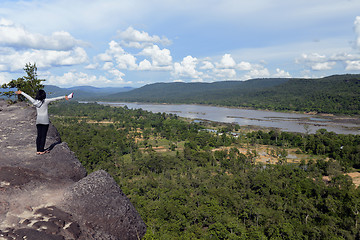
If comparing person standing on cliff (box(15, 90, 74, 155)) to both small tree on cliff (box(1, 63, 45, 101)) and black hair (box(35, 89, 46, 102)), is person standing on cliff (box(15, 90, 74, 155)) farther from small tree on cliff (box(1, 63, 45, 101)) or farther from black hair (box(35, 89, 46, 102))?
small tree on cliff (box(1, 63, 45, 101))

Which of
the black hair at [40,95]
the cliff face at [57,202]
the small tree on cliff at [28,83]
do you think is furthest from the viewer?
the small tree on cliff at [28,83]

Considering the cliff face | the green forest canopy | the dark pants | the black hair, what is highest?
the black hair

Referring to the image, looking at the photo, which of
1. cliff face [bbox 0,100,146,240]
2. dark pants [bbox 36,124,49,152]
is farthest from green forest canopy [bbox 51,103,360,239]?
cliff face [bbox 0,100,146,240]

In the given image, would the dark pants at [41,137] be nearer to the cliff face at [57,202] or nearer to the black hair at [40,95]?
the cliff face at [57,202]

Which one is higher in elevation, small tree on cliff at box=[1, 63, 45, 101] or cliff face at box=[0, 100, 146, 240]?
small tree on cliff at box=[1, 63, 45, 101]

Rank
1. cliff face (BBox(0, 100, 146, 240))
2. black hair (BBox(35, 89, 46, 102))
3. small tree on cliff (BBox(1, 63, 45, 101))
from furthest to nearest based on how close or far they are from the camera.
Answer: small tree on cliff (BBox(1, 63, 45, 101))
black hair (BBox(35, 89, 46, 102))
cliff face (BBox(0, 100, 146, 240))

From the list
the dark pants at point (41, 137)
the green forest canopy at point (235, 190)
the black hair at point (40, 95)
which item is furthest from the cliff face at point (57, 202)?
the green forest canopy at point (235, 190)

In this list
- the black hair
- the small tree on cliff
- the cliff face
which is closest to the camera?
the cliff face

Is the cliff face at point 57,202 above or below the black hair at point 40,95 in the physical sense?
below

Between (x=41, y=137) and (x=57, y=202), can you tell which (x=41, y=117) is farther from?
(x=57, y=202)

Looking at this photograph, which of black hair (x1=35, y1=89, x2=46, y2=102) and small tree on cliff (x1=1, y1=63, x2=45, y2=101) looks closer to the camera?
black hair (x1=35, y1=89, x2=46, y2=102)
